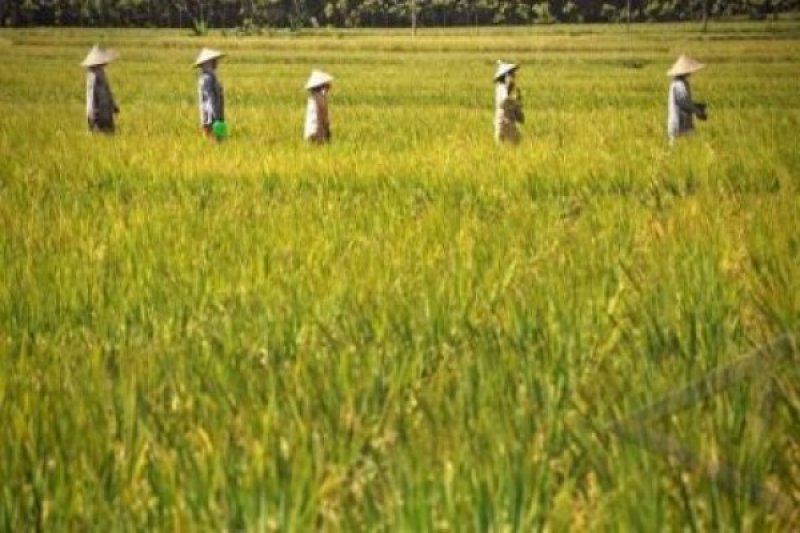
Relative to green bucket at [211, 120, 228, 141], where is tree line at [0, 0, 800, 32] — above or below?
below

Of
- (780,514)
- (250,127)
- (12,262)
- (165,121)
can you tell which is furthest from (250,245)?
(165,121)

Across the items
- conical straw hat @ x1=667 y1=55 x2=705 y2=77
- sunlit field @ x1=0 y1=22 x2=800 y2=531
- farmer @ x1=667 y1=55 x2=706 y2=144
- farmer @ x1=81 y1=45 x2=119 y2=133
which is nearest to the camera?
sunlit field @ x1=0 y1=22 x2=800 y2=531

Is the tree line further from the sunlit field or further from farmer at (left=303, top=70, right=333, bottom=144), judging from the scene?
the sunlit field

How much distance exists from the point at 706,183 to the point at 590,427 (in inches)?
188

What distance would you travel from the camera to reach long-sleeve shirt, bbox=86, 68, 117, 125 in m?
11.0

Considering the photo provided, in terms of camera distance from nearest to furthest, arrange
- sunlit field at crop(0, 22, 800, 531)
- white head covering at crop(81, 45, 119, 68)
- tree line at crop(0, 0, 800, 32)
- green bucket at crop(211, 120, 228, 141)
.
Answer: sunlit field at crop(0, 22, 800, 531) → green bucket at crop(211, 120, 228, 141) → white head covering at crop(81, 45, 119, 68) → tree line at crop(0, 0, 800, 32)

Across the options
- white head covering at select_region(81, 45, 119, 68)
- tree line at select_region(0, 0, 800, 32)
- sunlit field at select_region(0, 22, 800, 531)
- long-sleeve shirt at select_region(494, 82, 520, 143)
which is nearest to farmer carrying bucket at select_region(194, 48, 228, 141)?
white head covering at select_region(81, 45, 119, 68)

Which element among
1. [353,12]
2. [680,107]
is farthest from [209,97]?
[353,12]

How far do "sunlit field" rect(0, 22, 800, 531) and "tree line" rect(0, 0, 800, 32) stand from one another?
189ft

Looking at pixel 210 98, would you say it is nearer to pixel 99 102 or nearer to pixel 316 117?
pixel 99 102

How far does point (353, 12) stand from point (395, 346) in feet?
281

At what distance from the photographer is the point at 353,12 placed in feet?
282

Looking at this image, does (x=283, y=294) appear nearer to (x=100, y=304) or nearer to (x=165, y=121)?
(x=100, y=304)

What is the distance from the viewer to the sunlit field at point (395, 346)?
160cm
